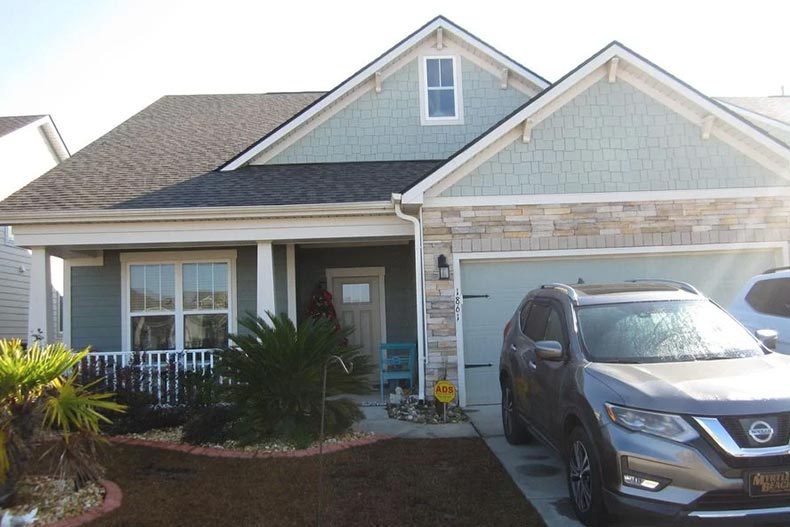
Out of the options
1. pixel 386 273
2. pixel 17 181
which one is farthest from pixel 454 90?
pixel 17 181

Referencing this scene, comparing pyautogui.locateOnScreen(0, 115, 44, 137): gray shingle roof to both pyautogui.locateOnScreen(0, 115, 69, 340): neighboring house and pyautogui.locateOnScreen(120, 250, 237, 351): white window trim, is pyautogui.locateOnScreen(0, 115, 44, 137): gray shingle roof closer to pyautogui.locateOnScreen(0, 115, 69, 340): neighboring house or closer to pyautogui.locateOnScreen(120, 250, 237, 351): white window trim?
pyautogui.locateOnScreen(0, 115, 69, 340): neighboring house

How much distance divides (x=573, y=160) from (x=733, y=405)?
623 cm

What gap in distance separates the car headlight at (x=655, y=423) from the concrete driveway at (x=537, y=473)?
1.05 meters

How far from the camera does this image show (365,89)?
1266cm

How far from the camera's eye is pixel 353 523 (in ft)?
16.6

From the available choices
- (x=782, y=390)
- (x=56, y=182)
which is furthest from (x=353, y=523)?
(x=56, y=182)

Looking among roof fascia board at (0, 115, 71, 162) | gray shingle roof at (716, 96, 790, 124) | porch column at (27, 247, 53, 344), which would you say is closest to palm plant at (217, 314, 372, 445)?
porch column at (27, 247, 53, 344)

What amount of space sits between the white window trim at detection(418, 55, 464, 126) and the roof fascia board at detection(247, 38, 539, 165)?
0.37 feet

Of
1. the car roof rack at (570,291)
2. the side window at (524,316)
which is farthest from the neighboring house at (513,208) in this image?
the car roof rack at (570,291)

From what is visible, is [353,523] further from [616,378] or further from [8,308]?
[8,308]

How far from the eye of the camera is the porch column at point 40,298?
10008 mm

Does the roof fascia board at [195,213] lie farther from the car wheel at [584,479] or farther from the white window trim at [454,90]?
the car wheel at [584,479]

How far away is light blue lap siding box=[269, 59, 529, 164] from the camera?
1252 cm

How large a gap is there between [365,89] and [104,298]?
20.2 ft
